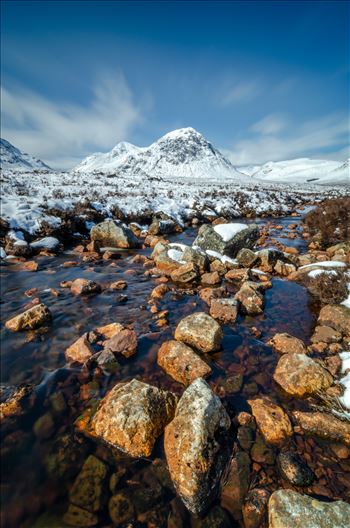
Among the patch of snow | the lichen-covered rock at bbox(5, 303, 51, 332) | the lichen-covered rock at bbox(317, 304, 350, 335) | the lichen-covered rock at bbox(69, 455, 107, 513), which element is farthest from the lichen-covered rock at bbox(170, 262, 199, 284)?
the lichen-covered rock at bbox(69, 455, 107, 513)

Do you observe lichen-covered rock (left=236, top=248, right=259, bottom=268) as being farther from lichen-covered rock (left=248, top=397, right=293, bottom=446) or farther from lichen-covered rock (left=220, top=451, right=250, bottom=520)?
lichen-covered rock (left=220, top=451, right=250, bottom=520)

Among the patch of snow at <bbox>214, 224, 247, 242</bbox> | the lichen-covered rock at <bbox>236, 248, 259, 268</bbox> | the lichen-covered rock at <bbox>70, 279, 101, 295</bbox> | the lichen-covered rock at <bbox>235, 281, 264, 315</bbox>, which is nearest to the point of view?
the lichen-covered rock at <bbox>235, 281, 264, 315</bbox>

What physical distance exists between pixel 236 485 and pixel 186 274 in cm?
614

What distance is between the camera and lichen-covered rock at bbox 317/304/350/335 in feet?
18.6

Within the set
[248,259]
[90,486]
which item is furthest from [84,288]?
[248,259]

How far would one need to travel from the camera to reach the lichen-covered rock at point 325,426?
341 centimetres

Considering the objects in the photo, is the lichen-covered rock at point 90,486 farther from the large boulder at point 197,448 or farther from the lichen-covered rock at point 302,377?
the lichen-covered rock at point 302,377

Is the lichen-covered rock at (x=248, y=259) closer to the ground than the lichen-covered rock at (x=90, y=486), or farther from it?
farther from it

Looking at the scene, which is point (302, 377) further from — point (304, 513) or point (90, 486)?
point (90, 486)

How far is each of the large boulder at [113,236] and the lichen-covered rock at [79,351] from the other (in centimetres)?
816

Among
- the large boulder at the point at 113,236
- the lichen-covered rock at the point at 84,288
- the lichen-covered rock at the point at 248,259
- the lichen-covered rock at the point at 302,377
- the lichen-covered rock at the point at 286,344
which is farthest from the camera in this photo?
the large boulder at the point at 113,236

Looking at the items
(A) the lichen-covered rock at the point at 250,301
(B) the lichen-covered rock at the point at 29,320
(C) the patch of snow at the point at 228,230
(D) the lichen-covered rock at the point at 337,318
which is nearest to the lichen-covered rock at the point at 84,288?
(B) the lichen-covered rock at the point at 29,320

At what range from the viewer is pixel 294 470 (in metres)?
3.03

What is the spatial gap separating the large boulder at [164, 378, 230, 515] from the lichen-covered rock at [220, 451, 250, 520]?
0.39 feet
